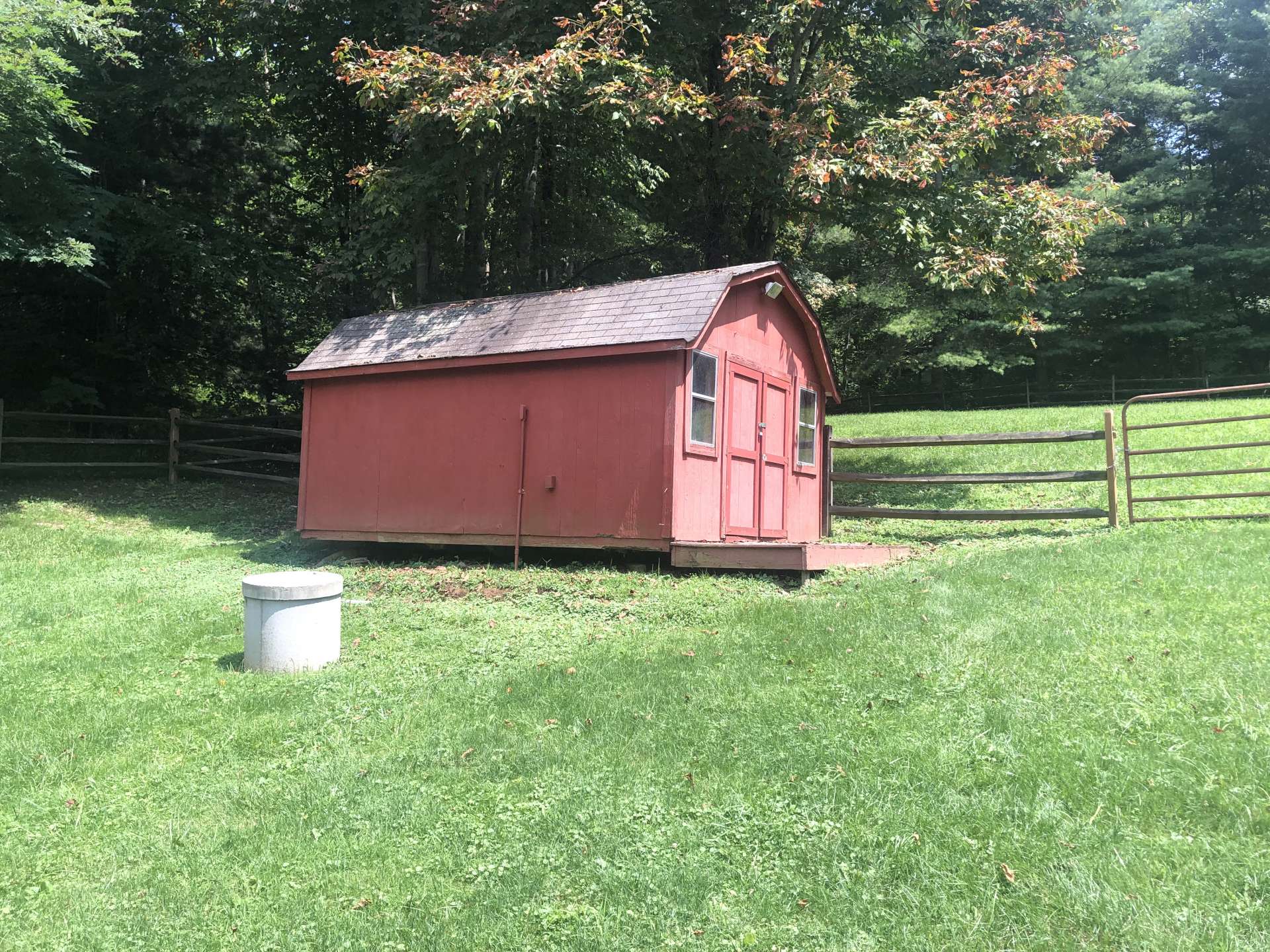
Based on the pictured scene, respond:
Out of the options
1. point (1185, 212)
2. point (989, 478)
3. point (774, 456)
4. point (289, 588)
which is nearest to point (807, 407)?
point (774, 456)

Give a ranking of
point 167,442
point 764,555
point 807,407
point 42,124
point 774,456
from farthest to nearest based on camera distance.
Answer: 1. point 167,442
2. point 42,124
3. point 807,407
4. point 774,456
5. point 764,555

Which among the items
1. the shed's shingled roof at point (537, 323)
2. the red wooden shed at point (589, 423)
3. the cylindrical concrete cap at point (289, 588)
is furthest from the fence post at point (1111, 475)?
the cylindrical concrete cap at point (289, 588)

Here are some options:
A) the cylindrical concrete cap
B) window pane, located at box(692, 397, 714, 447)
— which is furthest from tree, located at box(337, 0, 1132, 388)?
the cylindrical concrete cap

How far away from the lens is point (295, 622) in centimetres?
585

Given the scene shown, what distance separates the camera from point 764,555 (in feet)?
27.2

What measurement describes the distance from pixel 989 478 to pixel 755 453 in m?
3.02

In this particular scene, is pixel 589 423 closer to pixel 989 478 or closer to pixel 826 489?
pixel 826 489

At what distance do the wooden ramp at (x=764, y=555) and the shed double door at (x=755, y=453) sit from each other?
105 cm

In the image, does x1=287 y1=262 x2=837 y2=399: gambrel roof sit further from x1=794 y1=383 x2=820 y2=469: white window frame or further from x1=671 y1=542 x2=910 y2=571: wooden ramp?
x1=671 y1=542 x2=910 y2=571: wooden ramp

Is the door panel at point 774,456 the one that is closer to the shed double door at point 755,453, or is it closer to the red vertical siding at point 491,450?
the shed double door at point 755,453

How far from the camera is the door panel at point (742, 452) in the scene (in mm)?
9617

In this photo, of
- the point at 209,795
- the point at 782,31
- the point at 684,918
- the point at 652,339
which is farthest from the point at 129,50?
the point at 684,918

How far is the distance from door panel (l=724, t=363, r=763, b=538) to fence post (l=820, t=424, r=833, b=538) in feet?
7.12

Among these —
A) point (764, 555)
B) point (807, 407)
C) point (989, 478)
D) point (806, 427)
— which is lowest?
point (764, 555)
